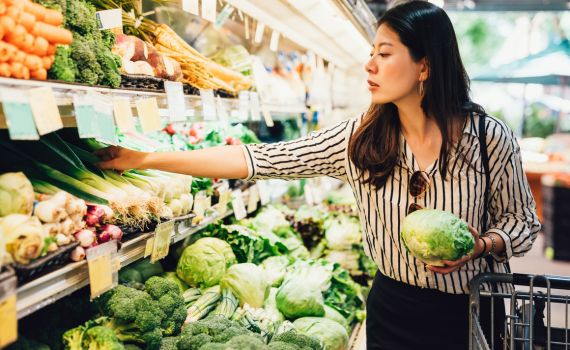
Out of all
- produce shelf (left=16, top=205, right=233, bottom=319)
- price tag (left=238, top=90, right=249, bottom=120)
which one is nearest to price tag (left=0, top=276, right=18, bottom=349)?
produce shelf (left=16, top=205, right=233, bottom=319)

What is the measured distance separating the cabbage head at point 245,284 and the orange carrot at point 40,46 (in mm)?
1463

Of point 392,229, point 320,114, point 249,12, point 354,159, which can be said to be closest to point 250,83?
point 249,12

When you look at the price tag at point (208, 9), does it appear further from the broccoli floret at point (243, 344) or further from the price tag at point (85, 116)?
the broccoli floret at point (243, 344)

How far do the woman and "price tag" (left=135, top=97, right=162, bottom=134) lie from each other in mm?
178

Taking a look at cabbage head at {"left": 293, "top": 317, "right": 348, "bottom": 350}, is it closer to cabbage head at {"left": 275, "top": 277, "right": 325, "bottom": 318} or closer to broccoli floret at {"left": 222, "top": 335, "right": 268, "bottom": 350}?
cabbage head at {"left": 275, "top": 277, "right": 325, "bottom": 318}

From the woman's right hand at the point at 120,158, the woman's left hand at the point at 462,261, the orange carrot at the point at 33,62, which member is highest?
the orange carrot at the point at 33,62

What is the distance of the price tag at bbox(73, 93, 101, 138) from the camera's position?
1.13 meters

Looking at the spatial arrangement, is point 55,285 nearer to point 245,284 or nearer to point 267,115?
point 245,284

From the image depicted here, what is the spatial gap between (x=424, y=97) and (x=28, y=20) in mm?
1330

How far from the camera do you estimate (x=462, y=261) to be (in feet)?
5.17

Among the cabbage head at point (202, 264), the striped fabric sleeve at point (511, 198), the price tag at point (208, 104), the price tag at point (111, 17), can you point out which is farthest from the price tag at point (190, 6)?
the striped fabric sleeve at point (511, 198)

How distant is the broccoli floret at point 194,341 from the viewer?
158cm

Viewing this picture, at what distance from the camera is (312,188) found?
4.45m

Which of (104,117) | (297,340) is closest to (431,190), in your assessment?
(297,340)
